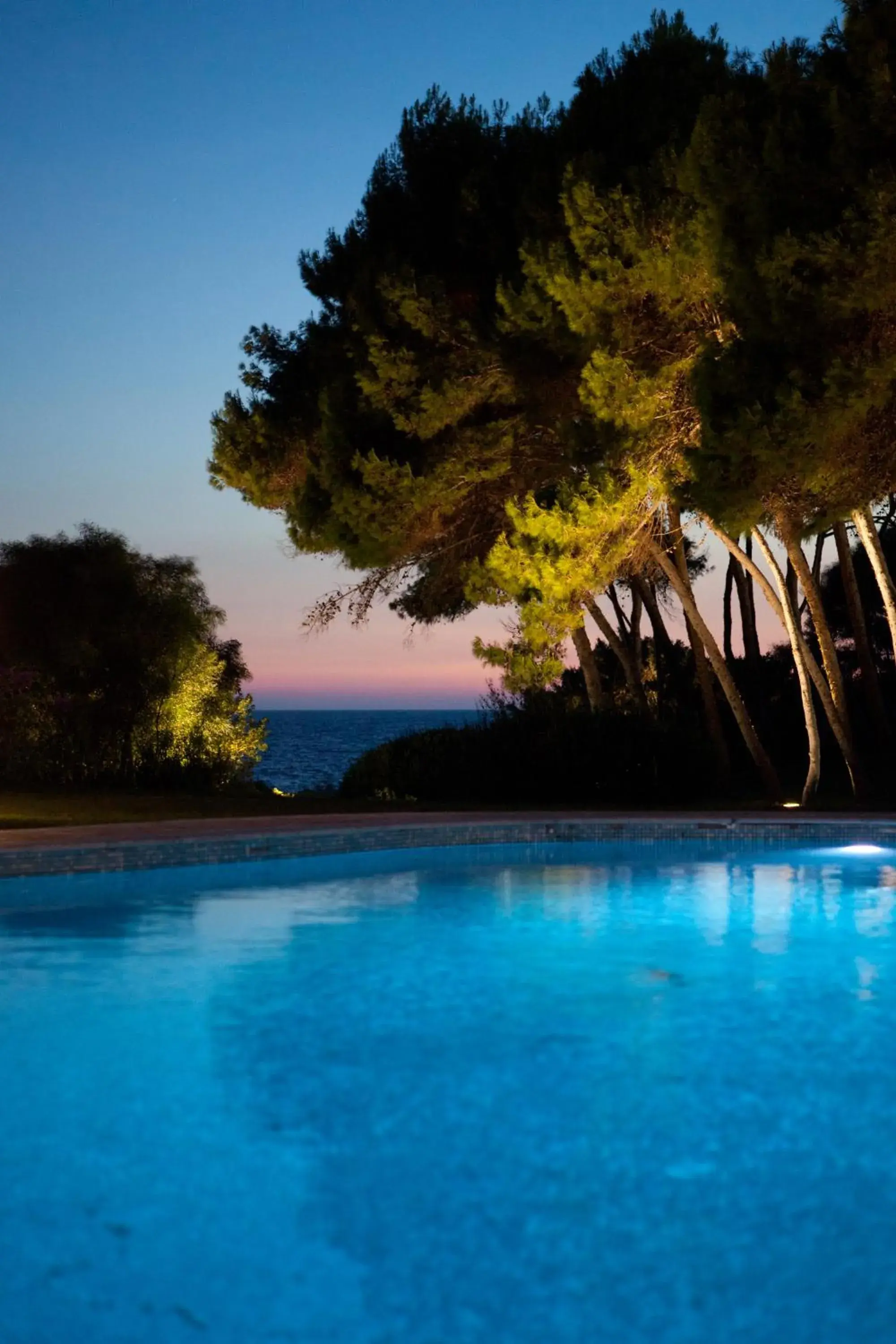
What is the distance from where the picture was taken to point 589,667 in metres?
18.3

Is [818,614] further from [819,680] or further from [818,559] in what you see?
[818,559]

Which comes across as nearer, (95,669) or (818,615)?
(818,615)

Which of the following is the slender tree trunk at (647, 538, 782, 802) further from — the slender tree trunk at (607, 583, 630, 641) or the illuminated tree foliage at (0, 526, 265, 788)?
the illuminated tree foliage at (0, 526, 265, 788)

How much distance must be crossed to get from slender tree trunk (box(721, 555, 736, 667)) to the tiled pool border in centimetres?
1254

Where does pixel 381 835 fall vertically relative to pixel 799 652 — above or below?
below

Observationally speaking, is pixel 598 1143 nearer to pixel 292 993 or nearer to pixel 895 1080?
pixel 895 1080

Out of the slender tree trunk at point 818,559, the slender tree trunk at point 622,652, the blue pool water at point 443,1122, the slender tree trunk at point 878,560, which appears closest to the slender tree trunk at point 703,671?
the slender tree trunk at point 622,652

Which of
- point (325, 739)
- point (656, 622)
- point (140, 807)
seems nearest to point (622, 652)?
point (656, 622)


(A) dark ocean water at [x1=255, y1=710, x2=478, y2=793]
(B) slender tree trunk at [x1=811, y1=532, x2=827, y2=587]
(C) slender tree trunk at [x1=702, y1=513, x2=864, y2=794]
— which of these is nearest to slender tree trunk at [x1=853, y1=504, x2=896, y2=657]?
Result: (C) slender tree trunk at [x1=702, y1=513, x2=864, y2=794]

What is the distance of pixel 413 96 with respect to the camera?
1670 centimetres

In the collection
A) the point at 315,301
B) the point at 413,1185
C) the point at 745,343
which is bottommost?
the point at 413,1185

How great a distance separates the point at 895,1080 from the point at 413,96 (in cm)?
1425

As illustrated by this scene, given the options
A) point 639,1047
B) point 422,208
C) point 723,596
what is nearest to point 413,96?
point 422,208

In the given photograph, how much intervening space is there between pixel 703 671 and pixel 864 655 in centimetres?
367
